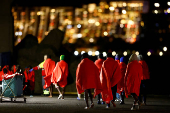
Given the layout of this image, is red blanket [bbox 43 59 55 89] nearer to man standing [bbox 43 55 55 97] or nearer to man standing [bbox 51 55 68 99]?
man standing [bbox 43 55 55 97]

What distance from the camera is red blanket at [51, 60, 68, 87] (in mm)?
21297

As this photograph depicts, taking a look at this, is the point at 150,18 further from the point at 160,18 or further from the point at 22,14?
the point at 22,14

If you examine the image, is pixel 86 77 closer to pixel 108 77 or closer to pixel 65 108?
pixel 108 77

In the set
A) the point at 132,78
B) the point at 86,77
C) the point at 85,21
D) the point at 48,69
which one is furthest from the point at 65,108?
the point at 85,21

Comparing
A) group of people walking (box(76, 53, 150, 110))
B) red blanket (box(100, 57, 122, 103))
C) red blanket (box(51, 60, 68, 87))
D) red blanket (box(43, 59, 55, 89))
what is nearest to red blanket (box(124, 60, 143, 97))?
group of people walking (box(76, 53, 150, 110))

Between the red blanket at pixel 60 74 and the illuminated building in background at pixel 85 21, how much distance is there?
12.2 m

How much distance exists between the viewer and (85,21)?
43469 mm

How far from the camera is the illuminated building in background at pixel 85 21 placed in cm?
3722

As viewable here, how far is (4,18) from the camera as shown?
92.4 ft

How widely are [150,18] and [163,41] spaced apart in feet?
16.7

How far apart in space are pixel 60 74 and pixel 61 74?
0.05 metres

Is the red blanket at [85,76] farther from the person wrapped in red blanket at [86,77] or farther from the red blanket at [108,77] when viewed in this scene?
the red blanket at [108,77]

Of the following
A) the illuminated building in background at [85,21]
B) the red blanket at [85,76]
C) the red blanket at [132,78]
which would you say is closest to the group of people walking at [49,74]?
the red blanket at [85,76]

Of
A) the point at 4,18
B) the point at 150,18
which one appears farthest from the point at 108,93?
the point at 150,18
